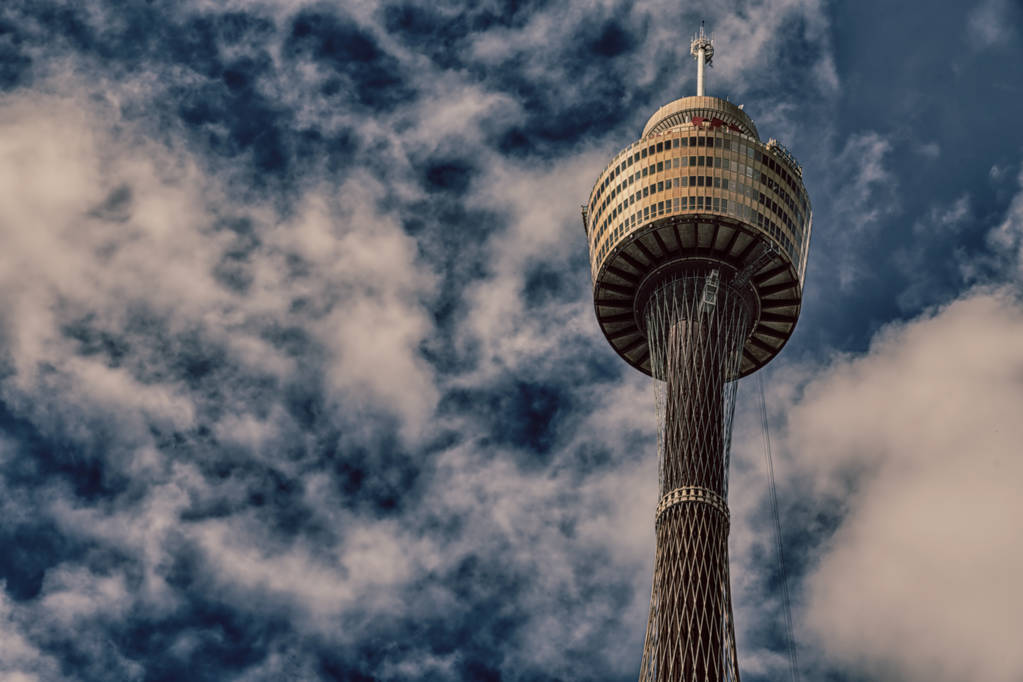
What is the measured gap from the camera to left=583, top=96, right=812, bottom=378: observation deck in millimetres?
185625

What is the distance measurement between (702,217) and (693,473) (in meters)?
35.1

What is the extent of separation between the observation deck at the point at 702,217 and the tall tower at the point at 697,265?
0.57ft

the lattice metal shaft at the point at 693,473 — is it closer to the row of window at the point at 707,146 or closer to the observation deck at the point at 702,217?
the observation deck at the point at 702,217

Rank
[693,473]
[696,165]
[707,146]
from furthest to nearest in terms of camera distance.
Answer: [707,146]
[696,165]
[693,473]

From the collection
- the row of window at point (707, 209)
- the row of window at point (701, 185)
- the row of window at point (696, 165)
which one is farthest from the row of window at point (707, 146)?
the row of window at point (707, 209)

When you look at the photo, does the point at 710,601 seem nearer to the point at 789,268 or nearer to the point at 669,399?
the point at 669,399

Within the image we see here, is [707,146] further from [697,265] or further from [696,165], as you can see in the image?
[697,265]

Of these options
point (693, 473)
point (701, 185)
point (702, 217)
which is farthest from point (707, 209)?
point (693, 473)

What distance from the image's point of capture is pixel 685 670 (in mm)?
162375

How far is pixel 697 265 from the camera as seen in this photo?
622 ft

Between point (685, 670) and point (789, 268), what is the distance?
195 feet

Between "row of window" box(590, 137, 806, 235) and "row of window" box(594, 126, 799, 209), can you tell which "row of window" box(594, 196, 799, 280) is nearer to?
"row of window" box(590, 137, 806, 235)

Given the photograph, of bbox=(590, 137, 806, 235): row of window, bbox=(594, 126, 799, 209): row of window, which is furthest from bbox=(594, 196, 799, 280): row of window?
bbox=(594, 126, 799, 209): row of window

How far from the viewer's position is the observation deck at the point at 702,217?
7308 inches
